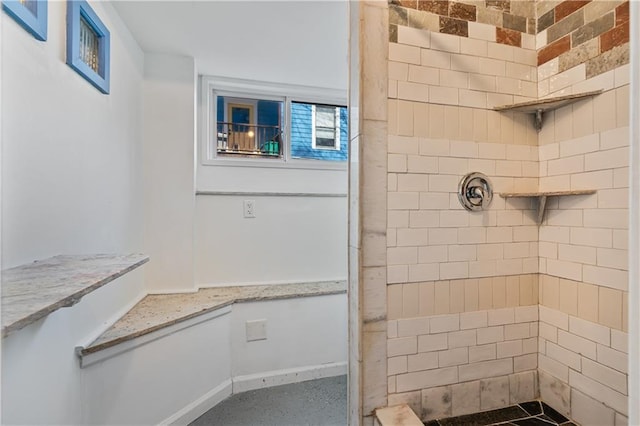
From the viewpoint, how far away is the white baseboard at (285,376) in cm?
196

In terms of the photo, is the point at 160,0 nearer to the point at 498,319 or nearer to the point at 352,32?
the point at 352,32

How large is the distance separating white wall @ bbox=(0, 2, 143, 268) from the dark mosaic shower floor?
1423 millimetres

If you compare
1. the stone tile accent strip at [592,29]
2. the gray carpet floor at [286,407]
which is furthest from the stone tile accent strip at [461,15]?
the gray carpet floor at [286,407]

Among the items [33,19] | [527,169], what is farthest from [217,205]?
[527,169]

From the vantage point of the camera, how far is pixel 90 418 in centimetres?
124

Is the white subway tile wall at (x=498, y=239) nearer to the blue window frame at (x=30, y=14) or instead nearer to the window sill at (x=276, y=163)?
the blue window frame at (x=30, y=14)

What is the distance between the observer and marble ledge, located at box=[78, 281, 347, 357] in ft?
4.54

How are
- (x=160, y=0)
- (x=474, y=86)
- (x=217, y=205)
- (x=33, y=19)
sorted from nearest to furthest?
(x=33, y=19) → (x=474, y=86) → (x=160, y=0) → (x=217, y=205)

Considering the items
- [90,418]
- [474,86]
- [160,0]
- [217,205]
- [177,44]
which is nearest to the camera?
[474,86]

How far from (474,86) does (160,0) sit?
1505mm

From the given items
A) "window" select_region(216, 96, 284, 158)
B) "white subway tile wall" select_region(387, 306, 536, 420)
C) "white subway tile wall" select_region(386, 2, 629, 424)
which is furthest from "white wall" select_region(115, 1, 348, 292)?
"white subway tile wall" select_region(387, 306, 536, 420)

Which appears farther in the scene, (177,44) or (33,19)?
(177,44)

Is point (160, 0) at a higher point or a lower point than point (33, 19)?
higher

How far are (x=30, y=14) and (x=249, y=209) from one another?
150 cm
